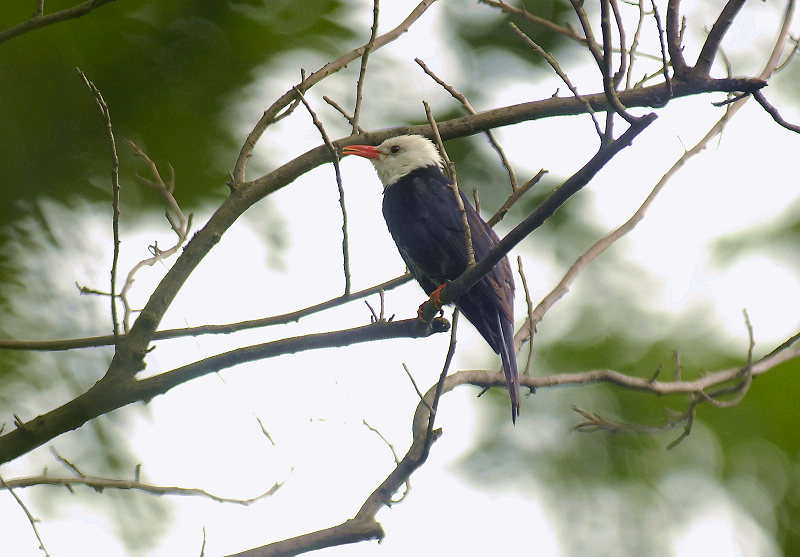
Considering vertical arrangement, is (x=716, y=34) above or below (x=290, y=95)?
below

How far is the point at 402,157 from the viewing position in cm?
522

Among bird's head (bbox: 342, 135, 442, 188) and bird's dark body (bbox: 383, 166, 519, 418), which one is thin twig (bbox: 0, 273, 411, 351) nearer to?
bird's dark body (bbox: 383, 166, 519, 418)

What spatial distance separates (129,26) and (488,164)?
2.75m

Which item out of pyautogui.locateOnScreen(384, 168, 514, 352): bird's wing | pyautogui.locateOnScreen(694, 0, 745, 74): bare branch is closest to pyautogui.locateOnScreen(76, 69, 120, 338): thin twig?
pyautogui.locateOnScreen(384, 168, 514, 352): bird's wing

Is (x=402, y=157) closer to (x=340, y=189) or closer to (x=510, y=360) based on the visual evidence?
(x=510, y=360)

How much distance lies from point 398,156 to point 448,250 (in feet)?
3.79

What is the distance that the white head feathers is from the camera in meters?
5.15

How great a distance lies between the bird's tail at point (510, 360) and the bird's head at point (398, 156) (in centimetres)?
132

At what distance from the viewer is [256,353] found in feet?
9.80

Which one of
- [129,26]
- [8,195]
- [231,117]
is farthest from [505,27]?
[8,195]

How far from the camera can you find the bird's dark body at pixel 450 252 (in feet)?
13.4

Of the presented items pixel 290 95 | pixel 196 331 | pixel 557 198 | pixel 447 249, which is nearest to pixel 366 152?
pixel 447 249

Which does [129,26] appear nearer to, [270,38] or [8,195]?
[270,38]

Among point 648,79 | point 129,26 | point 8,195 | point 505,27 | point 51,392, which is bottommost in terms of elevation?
point 648,79
